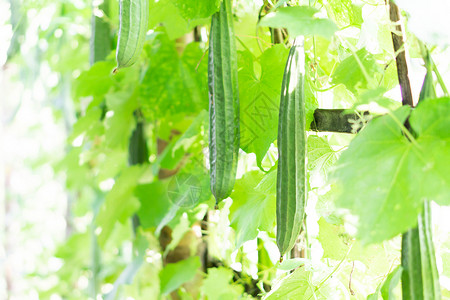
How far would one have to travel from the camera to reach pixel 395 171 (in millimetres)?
357

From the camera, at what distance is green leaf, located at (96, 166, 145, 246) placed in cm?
99

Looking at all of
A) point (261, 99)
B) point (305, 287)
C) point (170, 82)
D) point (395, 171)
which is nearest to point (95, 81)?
point (170, 82)

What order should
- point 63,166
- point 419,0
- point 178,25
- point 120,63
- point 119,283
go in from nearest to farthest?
point 419,0 → point 120,63 → point 178,25 → point 119,283 → point 63,166

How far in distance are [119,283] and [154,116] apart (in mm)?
439

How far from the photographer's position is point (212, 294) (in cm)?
82

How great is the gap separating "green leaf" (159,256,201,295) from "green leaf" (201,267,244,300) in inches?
3.9

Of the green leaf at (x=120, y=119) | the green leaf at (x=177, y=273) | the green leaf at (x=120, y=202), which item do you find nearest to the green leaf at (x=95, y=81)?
the green leaf at (x=120, y=119)

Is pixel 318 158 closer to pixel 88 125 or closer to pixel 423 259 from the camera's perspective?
pixel 423 259

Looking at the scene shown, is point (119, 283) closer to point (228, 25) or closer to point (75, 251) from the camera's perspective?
point (75, 251)

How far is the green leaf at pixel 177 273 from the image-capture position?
94cm

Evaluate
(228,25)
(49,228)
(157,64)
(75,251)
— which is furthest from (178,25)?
(49,228)

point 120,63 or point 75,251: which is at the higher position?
point 120,63

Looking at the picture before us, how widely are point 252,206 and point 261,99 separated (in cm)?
13

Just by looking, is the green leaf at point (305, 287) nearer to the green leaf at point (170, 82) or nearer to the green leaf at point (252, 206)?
the green leaf at point (252, 206)
